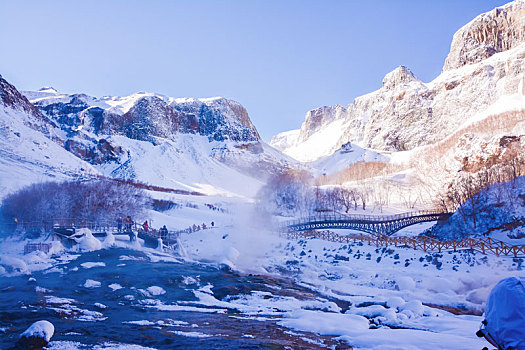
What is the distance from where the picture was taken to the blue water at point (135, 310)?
7434mm

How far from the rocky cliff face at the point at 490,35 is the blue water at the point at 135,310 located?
7245 inches

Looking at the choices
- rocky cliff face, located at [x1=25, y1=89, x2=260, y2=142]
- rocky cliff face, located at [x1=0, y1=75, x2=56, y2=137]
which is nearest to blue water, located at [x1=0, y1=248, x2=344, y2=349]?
rocky cliff face, located at [x1=0, y1=75, x2=56, y2=137]

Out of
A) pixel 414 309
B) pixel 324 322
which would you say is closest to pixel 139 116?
pixel 414 309

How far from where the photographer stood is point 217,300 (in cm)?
1232

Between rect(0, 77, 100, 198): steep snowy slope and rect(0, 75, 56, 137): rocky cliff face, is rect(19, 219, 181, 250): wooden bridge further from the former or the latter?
rect(0, 75, 56, 137): rocky cliff face

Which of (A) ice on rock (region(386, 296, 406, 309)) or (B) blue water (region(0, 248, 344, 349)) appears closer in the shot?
(B) blue water (region(0, 248, 344, 349))

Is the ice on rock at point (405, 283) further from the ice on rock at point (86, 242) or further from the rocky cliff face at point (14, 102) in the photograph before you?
the rocky cliff face at point (14, 102)

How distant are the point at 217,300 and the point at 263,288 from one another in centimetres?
289

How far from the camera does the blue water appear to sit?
743 centimetres

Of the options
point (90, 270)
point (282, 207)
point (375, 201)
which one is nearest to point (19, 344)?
point (90, 270)

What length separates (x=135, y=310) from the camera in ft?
33.9

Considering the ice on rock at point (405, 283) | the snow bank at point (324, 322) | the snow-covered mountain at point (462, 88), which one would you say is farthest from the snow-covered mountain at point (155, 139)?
the snow bank at point (324, 322)

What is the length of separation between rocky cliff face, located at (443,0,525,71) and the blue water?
604 ft

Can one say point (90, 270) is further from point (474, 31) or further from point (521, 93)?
point (474, 31)
